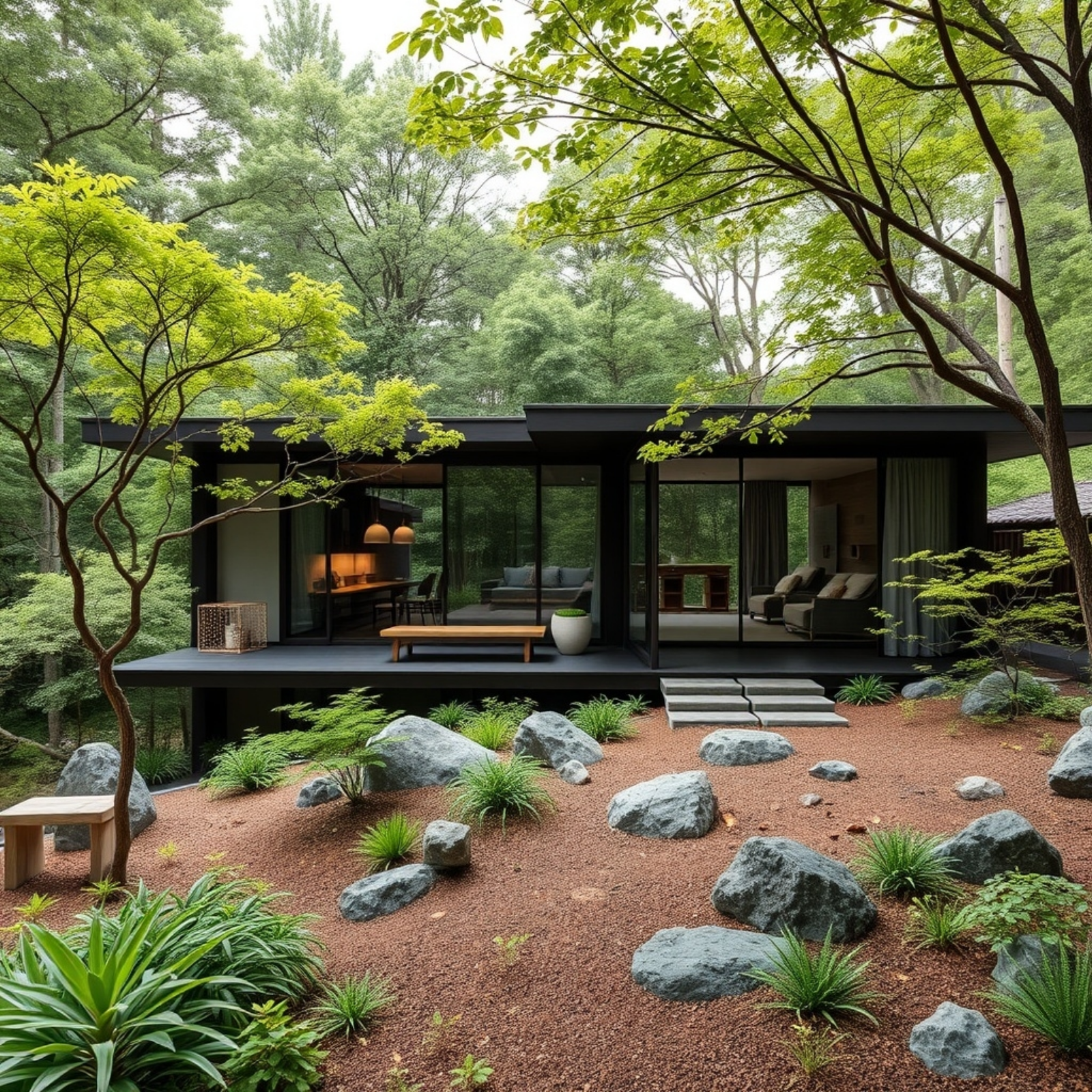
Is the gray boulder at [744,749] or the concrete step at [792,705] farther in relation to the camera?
the concrete step at [792,705]

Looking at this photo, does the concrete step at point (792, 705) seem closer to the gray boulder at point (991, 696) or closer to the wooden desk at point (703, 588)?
the gray boulder at point (991, 696)

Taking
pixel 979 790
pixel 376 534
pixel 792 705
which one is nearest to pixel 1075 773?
pixel 979 790

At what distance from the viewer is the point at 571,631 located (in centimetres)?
835

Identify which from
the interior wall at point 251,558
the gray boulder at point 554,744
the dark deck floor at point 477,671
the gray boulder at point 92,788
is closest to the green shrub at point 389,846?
the gray boulder at point 554,744

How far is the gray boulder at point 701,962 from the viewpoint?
2.43 metres

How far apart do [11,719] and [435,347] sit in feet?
37.7

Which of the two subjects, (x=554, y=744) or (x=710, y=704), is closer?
(x=554, y=744)

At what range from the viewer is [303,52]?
58.7ft

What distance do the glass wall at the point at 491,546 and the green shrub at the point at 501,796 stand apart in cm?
489

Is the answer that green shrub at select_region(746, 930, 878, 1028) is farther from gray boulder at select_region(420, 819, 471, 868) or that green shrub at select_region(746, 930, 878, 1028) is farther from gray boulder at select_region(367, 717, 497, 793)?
gray boulder at select_region(367, 717, 497, 793)

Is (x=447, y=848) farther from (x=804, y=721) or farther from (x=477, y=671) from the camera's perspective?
(x=477, y=671)

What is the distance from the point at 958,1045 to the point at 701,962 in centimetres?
80

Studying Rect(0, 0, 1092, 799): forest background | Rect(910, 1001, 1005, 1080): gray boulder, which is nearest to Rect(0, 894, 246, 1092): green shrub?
Rect(910, 1001, 1005, 1080): gray boulder

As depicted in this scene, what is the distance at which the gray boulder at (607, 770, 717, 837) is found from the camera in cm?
372
